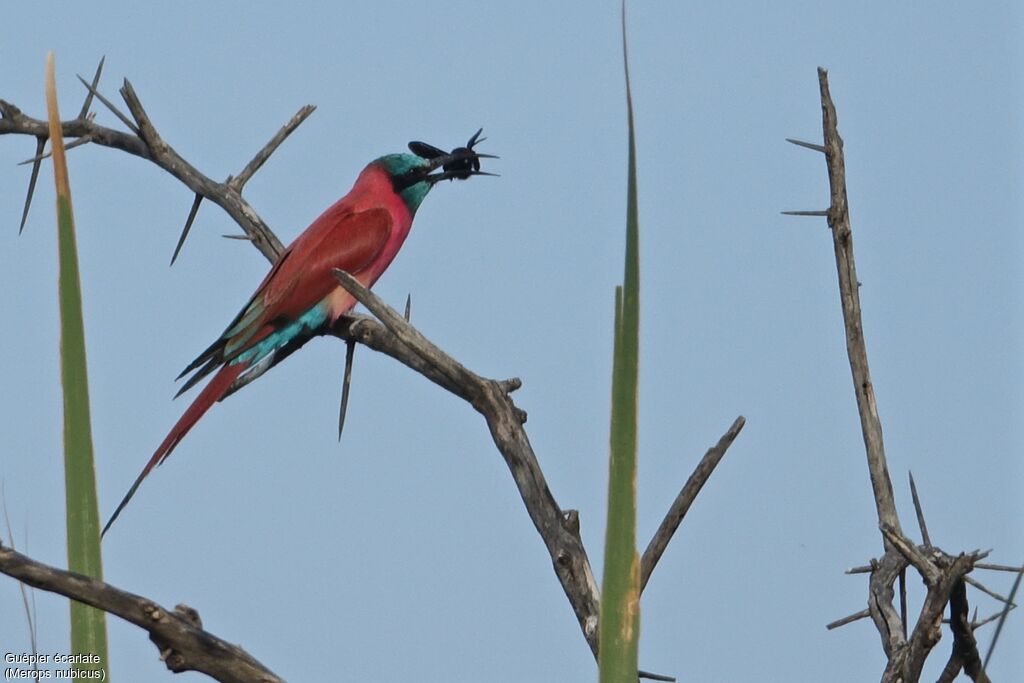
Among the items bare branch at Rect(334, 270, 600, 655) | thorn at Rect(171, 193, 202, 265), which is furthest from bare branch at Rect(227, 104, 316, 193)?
bare branch at Rect(334, 270, 600, 655)

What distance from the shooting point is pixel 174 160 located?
379 centimetres

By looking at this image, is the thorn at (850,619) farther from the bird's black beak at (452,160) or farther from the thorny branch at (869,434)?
the bird's black beak at (452,160)

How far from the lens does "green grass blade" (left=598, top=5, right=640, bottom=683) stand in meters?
0.97

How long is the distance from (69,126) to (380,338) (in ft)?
3.46

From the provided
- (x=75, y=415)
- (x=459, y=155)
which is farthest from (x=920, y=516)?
(x=459, y=155)

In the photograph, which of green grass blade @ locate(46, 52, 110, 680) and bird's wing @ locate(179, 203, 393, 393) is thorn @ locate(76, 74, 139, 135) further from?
green grass blade @ locate(46, 52, 110, 680)

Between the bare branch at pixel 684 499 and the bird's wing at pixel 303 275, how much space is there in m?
2.04

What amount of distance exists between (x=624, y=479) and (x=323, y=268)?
3038 mm

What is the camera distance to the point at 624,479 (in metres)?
1.00

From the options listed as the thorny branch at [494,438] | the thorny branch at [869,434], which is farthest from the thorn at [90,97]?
the thorny branch at [869,434]

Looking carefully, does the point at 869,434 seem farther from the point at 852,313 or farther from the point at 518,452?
the point at 518,452

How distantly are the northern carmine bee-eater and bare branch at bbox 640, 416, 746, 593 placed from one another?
1.76 m

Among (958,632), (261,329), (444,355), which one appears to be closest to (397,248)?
(261,329)

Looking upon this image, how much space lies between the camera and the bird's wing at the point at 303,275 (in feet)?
12.4
